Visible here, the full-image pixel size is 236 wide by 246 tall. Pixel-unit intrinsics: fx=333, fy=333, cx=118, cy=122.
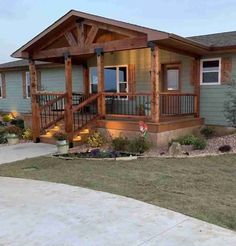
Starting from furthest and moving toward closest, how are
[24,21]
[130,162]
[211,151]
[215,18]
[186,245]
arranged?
[24,21], [215,18], [211,151], [130,162], [186,245]

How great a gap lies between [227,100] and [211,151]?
124 inches

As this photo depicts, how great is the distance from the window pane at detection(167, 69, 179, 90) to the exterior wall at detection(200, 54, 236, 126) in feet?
4.21

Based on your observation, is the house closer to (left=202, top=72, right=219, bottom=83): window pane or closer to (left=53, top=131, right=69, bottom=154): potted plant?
(left=202, top=72, right=219, bottom=83): window pane

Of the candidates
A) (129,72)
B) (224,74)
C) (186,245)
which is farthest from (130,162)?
(129,72)

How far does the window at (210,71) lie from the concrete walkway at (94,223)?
315 inches

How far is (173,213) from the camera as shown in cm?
452

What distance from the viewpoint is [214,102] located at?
1211cm

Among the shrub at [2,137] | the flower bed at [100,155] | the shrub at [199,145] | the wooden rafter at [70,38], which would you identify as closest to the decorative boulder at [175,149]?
the shrub at [199,145]

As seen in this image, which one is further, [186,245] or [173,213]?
[173,213]

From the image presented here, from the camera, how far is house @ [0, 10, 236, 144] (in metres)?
10.2

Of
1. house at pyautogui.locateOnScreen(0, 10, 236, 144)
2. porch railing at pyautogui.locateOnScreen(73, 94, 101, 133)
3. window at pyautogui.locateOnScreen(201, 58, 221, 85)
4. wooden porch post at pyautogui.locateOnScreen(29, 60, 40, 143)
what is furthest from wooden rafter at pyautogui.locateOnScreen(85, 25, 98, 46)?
window at pyautogui.locateOnScreen(201, 58, 221, 85)

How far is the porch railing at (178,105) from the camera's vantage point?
12.7 meters

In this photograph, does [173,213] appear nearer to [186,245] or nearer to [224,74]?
[186,245]

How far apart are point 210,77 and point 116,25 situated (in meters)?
4.18
